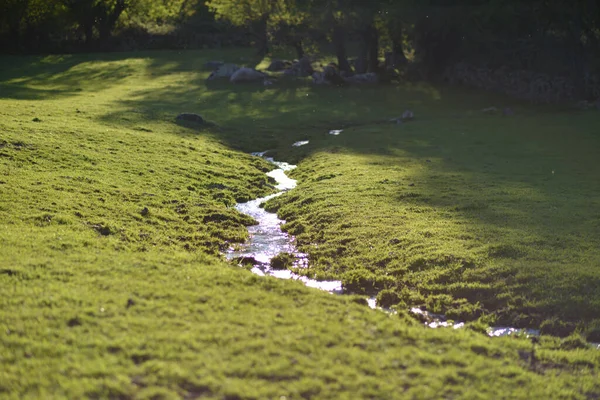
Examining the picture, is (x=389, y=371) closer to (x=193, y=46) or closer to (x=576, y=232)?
(x=576, y=232)

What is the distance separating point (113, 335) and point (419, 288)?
573cm

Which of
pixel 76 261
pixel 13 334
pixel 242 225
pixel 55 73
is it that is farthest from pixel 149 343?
pixel 55 73

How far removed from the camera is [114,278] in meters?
10.8

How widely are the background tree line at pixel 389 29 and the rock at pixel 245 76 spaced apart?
577 centimetres

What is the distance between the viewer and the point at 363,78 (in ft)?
156

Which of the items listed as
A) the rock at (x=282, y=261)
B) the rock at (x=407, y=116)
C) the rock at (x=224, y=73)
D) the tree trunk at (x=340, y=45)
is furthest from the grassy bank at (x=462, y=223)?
the tree trunk at (x=340, y=45)

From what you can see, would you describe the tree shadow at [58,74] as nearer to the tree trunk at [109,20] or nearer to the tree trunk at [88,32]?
the tree trunk at [88,32]

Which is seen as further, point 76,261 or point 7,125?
point 7,125

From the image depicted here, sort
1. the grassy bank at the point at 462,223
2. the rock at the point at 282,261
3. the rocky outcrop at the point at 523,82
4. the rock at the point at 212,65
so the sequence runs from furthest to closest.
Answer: the rock at the point at 212,65 < the rocky outcrop at the point at 523,82 < the rock at the point at 282,261 < the grassy bank at the point at 462,223

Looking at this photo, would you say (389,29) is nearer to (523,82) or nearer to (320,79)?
(320,79)

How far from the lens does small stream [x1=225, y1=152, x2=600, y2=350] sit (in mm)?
10698

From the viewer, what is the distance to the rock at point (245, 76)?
1792 inches

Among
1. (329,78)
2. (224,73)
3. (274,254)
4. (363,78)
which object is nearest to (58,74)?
(224,73)

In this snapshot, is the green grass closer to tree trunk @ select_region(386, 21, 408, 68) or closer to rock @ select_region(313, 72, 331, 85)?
rock @ select_region(313, 72, 331, 85)
